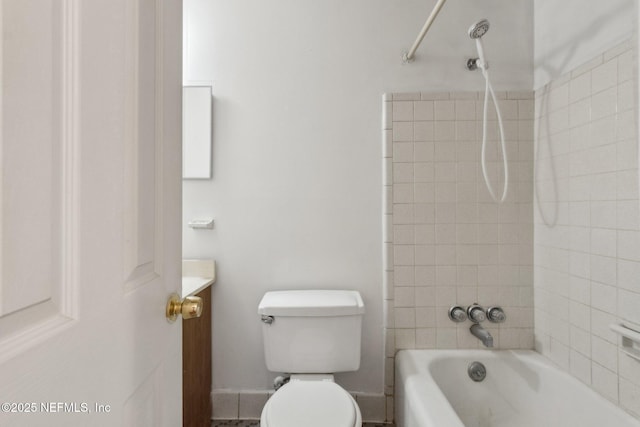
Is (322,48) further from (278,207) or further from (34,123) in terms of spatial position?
(34,123)

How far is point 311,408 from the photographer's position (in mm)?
1104

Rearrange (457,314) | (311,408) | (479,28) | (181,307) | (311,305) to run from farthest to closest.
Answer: (457,314) → (311,305) → (479,28) → (311,408) → (181,307)

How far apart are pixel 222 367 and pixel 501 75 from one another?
2.00 m

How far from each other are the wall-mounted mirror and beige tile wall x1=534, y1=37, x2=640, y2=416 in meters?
1.59

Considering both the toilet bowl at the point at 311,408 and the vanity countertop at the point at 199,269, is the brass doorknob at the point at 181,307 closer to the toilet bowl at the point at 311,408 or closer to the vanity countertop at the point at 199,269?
the toilet bowl at the point at 311,408

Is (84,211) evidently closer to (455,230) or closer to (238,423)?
(455,230)

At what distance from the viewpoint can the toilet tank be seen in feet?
4.51

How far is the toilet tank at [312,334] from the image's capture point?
1.38 meters

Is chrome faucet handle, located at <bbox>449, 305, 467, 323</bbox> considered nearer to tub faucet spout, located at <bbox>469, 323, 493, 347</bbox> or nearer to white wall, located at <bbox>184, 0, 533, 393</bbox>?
tub faucet spout, located at <bbox>469, 323, 493, 347</bbox>

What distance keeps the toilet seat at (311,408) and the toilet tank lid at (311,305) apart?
0.27 meters

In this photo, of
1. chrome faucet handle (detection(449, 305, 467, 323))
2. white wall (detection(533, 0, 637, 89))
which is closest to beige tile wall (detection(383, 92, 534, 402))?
chrome faucet handle (detection(449, 305, 467, 323))

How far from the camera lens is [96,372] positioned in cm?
39

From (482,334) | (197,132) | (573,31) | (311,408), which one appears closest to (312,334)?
(311,408)

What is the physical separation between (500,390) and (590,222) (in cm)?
81
